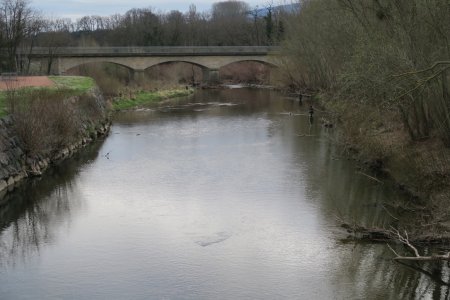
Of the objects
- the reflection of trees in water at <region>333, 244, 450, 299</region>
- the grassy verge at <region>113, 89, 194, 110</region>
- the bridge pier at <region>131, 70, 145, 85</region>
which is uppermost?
the bridge pier at <region>131, 70, 145, 85</region>

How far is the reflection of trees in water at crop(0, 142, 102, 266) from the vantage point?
14188mm

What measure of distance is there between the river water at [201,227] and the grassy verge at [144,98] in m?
18.5

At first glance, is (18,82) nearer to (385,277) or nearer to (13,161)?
(13,161)

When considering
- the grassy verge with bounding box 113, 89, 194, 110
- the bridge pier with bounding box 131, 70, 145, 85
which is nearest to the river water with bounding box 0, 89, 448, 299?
the grassy verge with bounding box 113, 89, 194, 110

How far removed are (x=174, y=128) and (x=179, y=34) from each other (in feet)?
204

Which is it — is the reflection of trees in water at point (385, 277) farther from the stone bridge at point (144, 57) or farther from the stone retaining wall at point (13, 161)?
the stone bridge at point (144, 57)

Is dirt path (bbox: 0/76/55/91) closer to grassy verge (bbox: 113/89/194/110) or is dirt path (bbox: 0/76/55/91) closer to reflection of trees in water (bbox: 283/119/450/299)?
grassy verge (bbox: 113/89/194/110)

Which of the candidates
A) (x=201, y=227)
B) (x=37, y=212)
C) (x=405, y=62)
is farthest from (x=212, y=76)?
(x=201, y=227)

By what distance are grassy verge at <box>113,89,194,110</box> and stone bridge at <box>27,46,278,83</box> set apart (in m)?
7.12

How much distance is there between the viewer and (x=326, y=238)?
14125mm

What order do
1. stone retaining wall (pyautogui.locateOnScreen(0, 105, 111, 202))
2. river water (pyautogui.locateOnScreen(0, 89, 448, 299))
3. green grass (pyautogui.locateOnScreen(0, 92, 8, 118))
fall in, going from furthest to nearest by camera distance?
green grass (pyautogui.locateOnScreen(0, 92, 8, 118)), stone retaining wall (pyautogui.locateOnScreen(0, 105, 111, 202)), river water (pyautogui.locateOnScreen(0, 89, 448, 299))

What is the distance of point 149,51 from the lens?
63125 mm

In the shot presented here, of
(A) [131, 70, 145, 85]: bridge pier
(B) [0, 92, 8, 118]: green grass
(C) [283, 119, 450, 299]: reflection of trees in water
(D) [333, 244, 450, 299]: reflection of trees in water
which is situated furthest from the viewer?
(A) [131, 70, 145, 85]: bridge pier

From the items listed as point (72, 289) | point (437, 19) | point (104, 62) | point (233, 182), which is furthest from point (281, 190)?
point (104, 62)
